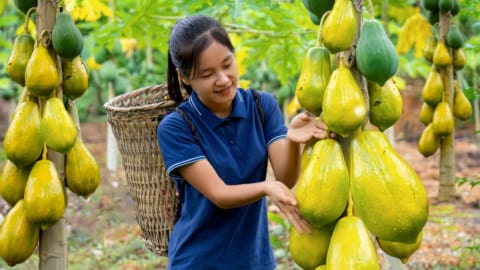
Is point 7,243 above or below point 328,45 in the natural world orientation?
below

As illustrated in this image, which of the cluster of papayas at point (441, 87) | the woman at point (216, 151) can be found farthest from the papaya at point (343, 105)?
the cluster of papayas at point (441, 87)

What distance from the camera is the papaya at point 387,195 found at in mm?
1079

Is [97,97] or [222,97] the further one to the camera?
[97,97]

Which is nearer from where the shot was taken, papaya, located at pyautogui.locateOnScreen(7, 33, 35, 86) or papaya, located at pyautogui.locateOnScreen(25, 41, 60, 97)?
papaya, located at pyautogui.locateOnScreen(25, 41, 60, 97)

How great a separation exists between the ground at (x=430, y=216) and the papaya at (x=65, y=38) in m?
1.73

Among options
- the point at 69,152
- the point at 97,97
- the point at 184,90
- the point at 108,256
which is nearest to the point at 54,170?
the point at 69,152

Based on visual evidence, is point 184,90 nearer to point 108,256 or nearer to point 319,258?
point 319,258

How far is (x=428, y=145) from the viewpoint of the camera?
11.9ft

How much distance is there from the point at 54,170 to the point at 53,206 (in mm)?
109

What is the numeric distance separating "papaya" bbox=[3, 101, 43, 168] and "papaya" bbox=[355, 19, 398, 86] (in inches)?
40.9

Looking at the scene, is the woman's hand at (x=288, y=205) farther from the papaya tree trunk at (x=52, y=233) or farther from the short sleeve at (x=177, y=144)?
the papaya tree trunk at (x=52, y=233)

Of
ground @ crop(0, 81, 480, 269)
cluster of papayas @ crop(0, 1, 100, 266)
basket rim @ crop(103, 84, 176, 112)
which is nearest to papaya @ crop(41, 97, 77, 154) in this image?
cluster of papayas @ crop(0, 1, 100, 266)

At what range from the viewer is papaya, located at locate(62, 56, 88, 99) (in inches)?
→ 75.5

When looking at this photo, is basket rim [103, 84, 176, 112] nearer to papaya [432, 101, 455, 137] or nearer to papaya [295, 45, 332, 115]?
papaya [295, 45, 332, 115]
